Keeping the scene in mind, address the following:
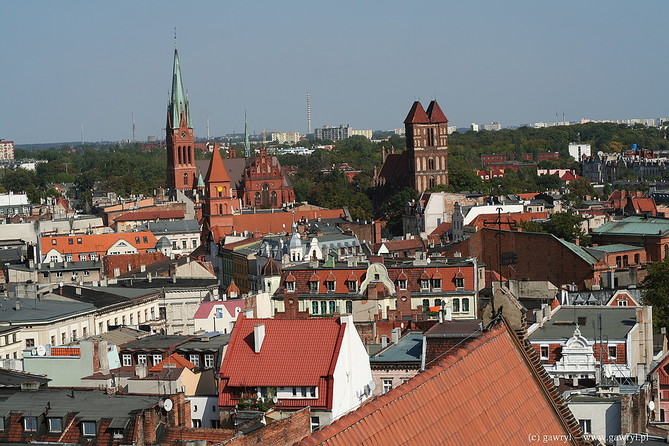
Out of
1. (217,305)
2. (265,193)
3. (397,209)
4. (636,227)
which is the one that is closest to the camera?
(217,305)

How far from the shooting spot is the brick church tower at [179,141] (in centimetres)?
18000

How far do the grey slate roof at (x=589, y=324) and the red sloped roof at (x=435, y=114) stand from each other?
123 m

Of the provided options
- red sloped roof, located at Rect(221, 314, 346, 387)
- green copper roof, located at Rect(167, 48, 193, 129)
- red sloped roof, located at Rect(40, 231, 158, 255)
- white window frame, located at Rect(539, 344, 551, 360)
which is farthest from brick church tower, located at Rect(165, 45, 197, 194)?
red sloped roof, located at Rect(221, 314, 346, 387)

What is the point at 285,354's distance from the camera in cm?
3506

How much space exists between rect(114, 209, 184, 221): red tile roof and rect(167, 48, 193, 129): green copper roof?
45104mm

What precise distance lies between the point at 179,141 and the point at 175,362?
141 m

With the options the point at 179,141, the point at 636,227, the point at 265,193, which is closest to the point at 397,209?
the point at 265,193

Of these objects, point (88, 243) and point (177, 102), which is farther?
point (177, 102)

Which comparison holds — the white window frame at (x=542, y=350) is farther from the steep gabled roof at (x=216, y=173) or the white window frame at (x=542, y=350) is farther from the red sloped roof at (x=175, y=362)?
the steep gabled roof at (x=216, y=173)

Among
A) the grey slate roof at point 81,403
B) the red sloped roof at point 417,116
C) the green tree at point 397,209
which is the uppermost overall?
the red sloped roof at point 417,116

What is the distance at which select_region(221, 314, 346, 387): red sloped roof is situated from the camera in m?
34.5

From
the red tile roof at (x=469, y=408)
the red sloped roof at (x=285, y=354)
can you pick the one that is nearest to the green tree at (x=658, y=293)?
the red sloped roof at (x=285, y=354)

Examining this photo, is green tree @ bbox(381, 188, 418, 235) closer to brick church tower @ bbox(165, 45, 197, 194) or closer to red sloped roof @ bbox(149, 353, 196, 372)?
brick church tower @ bbox(165, 45, 197, 194)

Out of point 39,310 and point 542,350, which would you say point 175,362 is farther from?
point 39,310
